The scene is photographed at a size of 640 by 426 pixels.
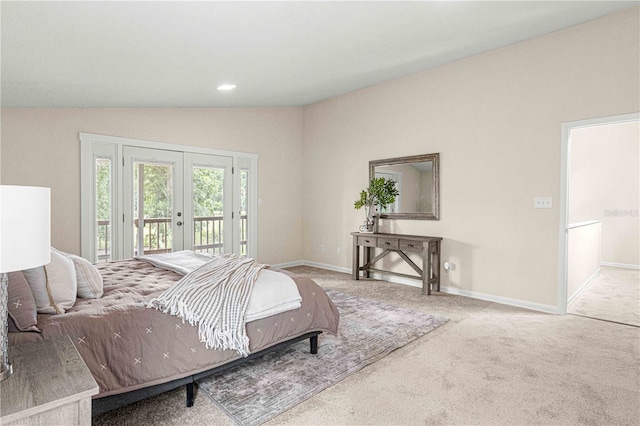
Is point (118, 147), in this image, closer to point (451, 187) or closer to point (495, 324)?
point (451, 187)

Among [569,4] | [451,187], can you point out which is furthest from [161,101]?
[569,4]

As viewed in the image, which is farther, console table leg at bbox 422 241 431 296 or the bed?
console table leg at bbox 422 241 431 296

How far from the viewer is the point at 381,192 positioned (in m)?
5.15

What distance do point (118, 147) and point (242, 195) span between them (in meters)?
1.94

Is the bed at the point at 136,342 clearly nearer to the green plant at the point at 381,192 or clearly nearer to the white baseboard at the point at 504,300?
the white baseboard at the point at 504,300

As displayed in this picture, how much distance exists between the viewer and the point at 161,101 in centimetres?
432

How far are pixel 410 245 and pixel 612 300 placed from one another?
2.45 metres

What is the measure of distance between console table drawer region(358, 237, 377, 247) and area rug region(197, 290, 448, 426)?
156 cm

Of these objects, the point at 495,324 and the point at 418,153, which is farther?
the point at 418,153

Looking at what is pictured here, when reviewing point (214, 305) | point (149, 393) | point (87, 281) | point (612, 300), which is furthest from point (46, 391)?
point (612, 300)

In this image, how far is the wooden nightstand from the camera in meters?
1.01

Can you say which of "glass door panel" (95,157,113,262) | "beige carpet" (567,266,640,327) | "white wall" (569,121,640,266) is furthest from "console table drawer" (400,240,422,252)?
"white wall" (569,121,640,266)

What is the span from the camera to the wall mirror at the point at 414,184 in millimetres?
4703

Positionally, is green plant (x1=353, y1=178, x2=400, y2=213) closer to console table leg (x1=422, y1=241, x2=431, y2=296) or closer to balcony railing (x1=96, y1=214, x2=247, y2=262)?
console table leg (x1=422, y1=241, x2=431, y2=296)
